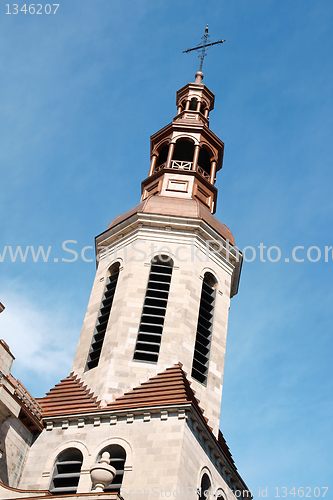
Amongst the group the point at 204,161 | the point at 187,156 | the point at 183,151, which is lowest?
the point at 204,161

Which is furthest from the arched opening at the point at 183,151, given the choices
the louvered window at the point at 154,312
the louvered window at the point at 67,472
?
the louvered window at the point at 67,472

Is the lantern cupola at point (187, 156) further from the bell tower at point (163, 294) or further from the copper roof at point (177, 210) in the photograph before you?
the copper roof at point (177, 210)

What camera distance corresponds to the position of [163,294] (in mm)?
33906

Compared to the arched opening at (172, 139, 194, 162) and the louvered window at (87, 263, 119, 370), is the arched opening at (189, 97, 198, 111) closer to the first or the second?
the arched opening at (172, 139, 194, 162)

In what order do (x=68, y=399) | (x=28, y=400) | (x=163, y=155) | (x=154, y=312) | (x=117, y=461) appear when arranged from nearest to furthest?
(x=117, y=461) < (x=28, y=400) < (x=68, y=399) < (x=154, y=312) < (x=163, y=155)

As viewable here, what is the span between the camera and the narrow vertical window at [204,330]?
32094 mm

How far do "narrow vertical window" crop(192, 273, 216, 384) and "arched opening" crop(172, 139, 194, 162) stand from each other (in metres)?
12.0

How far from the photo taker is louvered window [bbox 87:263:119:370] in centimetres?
3244

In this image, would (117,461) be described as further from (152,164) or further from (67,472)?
(152,164)

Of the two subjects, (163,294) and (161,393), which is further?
(163,294)

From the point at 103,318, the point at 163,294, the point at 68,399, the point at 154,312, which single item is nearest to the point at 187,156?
the point at 163,294

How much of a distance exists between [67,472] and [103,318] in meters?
8.02

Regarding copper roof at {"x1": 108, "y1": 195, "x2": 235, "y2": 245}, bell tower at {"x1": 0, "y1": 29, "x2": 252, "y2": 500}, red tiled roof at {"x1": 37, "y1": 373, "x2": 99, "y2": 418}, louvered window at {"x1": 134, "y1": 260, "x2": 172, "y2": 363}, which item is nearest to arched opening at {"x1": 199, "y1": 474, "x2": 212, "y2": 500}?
bell tower at {"x1": 0, "y1": 29, "x2": 252, "y2": 500}

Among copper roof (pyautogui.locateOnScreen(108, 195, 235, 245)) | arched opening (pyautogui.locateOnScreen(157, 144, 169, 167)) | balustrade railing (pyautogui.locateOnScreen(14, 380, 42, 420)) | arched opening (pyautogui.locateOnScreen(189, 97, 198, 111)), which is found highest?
arched opening (pyautogui.locateOnScreen(189, 97, 198, 111))
